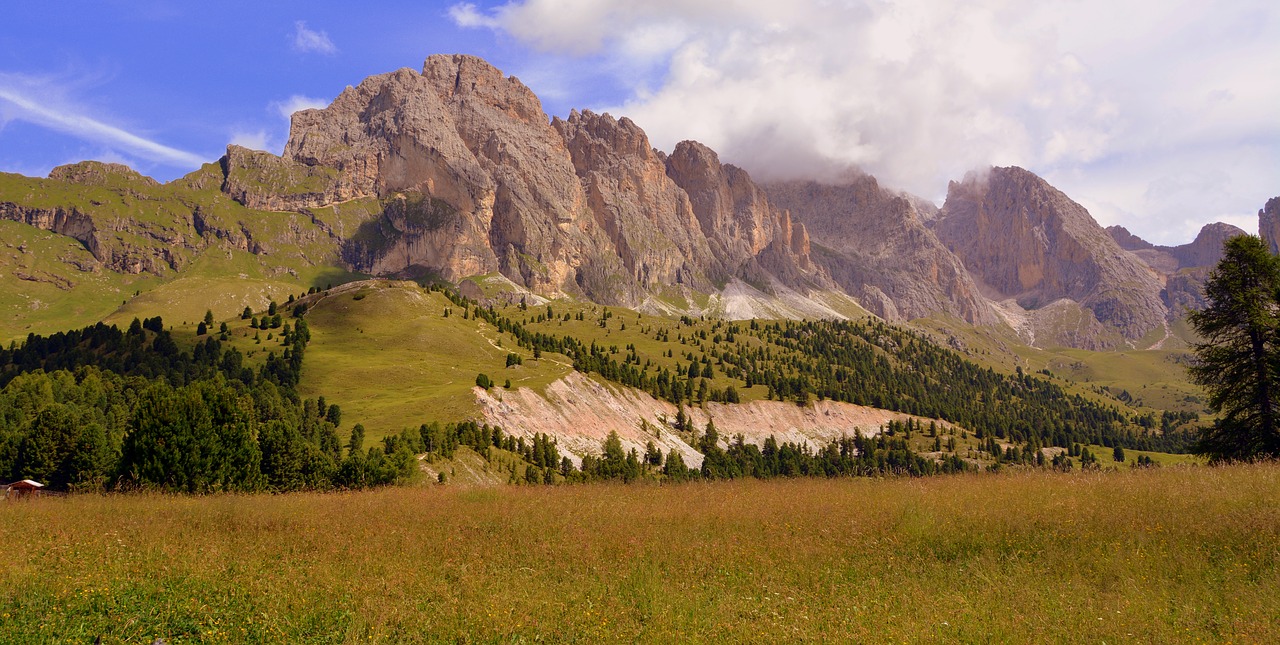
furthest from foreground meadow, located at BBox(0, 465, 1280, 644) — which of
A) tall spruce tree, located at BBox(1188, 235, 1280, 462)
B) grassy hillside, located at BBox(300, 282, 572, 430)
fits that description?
grassy hillside, located at BBox(300, 282, 572, 430)

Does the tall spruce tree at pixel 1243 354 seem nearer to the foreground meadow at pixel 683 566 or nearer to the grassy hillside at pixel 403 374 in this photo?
the foreground meadow at pixel 683 566

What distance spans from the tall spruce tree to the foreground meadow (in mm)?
15240

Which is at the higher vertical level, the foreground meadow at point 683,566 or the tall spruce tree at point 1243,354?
the tall spruce tree at point 1243,354

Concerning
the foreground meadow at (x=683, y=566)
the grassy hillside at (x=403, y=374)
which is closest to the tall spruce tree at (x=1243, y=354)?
the foreground meadow at (x=683, y=566)

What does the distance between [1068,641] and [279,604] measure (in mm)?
12476

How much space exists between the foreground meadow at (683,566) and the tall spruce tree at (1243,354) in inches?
600

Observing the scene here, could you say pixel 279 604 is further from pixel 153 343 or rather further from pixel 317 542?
pixel 153 343

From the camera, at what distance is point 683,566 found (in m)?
14.4

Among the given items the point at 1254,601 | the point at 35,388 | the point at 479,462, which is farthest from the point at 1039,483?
the point at 35,388

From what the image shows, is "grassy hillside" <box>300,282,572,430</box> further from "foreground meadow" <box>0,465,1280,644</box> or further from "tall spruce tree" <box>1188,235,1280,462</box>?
"tall spruce tree" <box>1188,235,1280,462</box>

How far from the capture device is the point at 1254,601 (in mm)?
11188

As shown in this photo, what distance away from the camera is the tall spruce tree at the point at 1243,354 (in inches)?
1162

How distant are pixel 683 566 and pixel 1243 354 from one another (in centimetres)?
2987

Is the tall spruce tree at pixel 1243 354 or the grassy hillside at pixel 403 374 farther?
the grassy hillside at pixel 403 374
